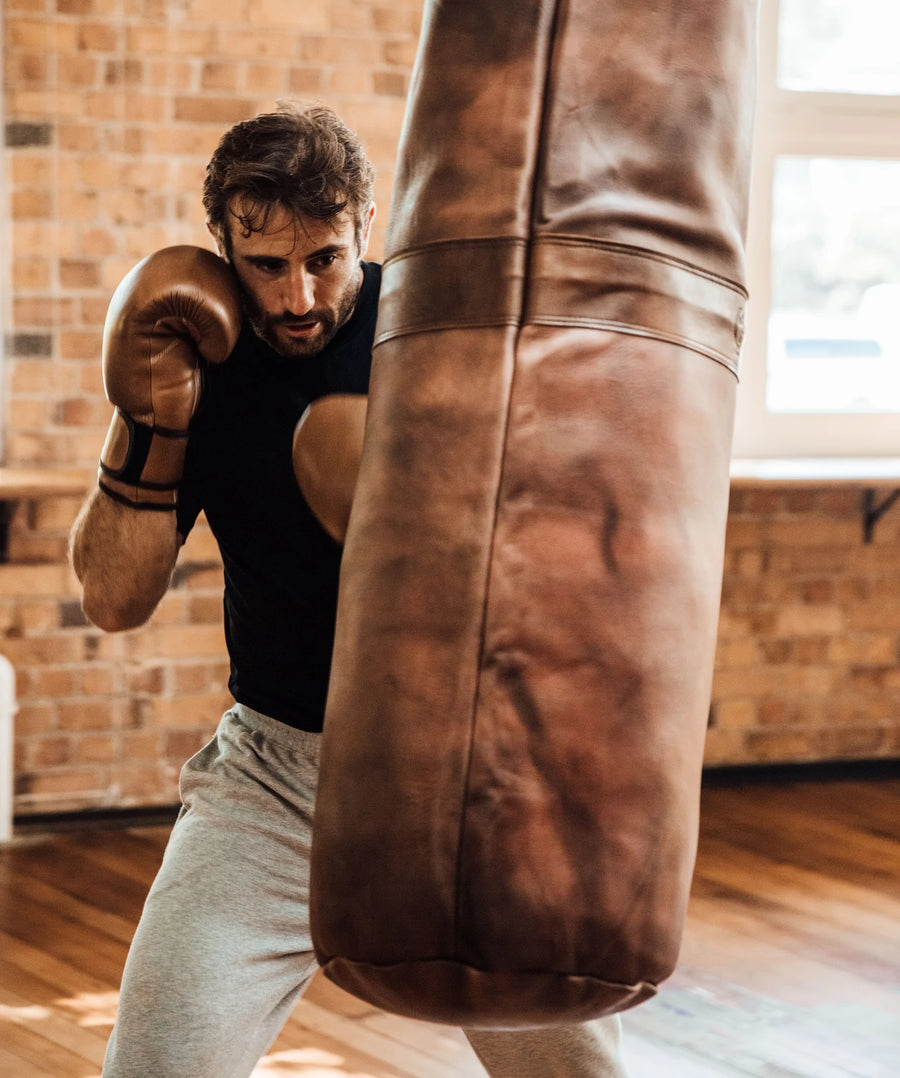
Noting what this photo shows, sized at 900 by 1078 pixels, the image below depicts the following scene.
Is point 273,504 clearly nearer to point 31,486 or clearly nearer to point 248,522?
point 248,522

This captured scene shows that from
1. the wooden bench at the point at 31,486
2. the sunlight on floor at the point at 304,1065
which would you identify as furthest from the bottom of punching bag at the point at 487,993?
the wooden bench at the point at 31,486

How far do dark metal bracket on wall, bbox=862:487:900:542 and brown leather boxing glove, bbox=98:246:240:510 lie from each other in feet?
9.46

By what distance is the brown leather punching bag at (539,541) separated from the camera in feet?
3.16

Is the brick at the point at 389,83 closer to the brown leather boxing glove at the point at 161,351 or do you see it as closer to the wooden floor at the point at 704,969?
the wooden floor at the point at 704,969

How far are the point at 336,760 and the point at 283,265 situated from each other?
0.64m

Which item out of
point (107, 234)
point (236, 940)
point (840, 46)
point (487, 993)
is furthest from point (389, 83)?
point (487, 993)

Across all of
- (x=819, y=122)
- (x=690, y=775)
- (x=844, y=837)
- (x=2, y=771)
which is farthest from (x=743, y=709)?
(x=690, y=775)

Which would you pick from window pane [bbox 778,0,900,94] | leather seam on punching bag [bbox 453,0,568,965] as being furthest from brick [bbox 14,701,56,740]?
leather seam on punching bag [bbox 453,0,568,965]

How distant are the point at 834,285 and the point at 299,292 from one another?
2854 millimetres

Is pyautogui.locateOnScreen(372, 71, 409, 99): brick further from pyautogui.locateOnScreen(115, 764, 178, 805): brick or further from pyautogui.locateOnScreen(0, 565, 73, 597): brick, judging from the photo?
pyautogui.locateOnScreen(115, 764, 178, 805): brick

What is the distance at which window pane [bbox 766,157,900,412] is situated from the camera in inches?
156

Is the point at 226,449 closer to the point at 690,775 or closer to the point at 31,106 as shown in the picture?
the point at 690,775

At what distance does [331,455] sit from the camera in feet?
4.66

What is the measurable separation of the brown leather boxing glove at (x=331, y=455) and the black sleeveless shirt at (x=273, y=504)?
76 mm
